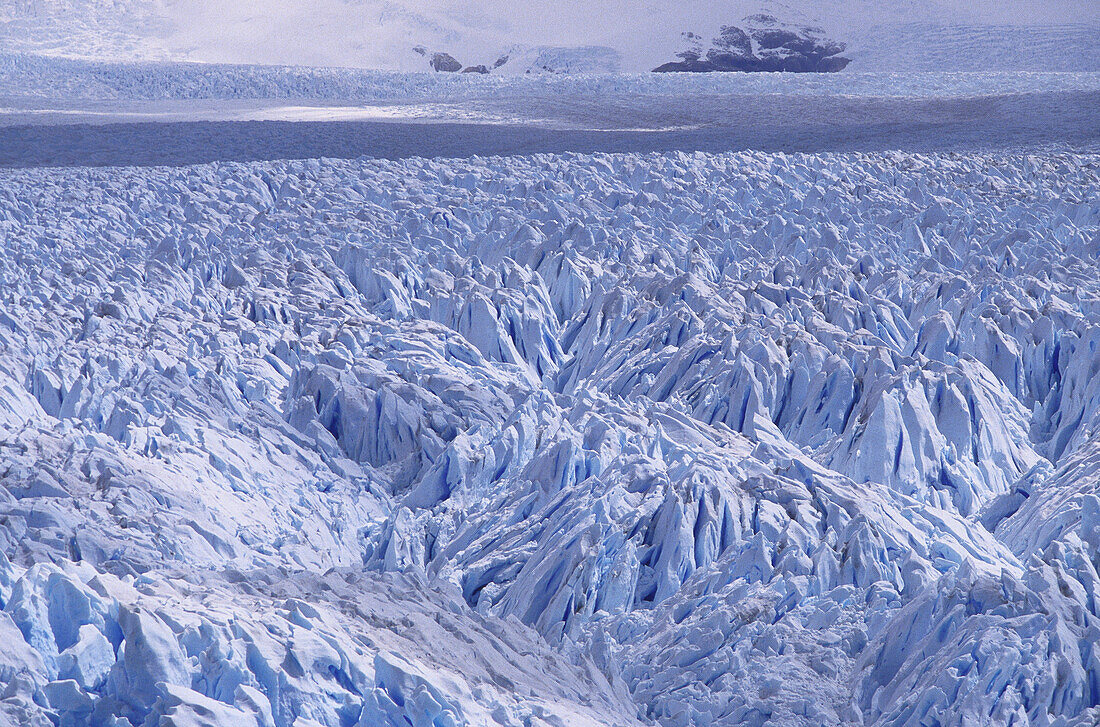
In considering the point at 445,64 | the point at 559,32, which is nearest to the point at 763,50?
the point at 559,32

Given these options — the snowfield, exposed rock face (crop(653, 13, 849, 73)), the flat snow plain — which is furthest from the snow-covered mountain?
the snowfield

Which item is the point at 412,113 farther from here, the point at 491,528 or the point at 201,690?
the point at 201,690

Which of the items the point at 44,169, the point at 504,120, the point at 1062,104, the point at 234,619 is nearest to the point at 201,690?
the point at 234,619

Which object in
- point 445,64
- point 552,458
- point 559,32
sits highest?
point 559,32

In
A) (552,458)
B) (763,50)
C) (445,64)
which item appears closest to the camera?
(552,458)

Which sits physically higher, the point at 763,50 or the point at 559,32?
the point at 559,32

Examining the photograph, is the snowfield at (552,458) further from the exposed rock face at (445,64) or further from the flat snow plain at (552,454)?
the exposed rock face at (445,64)

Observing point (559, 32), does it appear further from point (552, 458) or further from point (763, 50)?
point (552, 458)

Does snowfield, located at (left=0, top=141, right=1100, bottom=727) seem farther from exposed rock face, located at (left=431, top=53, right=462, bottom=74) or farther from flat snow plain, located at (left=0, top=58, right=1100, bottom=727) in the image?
exposed rock face, located at (left=431, top=53, right=462, bottom=74)
